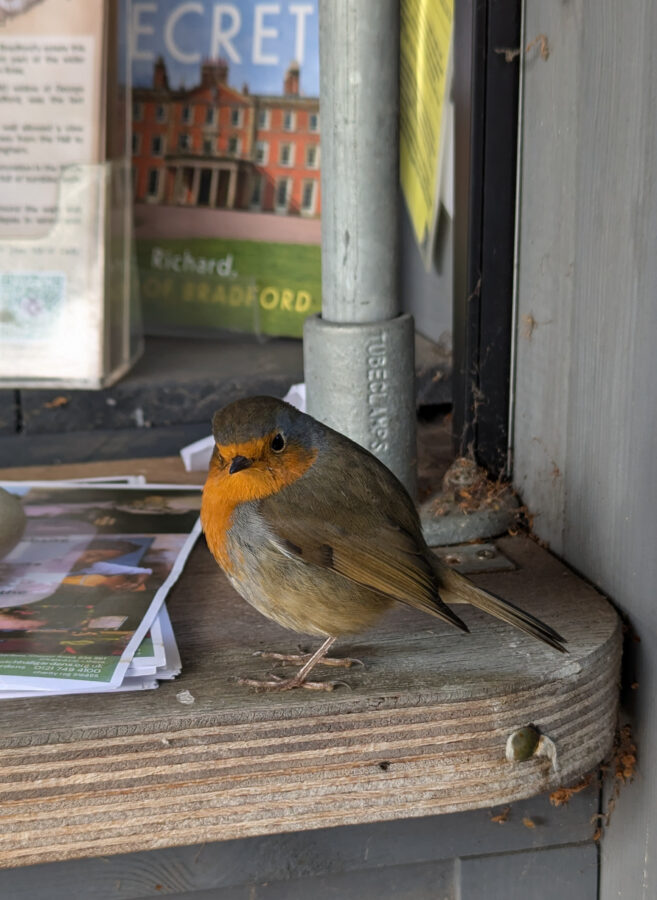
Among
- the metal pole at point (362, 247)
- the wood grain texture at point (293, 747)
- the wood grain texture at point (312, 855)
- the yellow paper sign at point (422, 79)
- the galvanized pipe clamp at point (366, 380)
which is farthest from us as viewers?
the yellow paper sign at point (422, 79)

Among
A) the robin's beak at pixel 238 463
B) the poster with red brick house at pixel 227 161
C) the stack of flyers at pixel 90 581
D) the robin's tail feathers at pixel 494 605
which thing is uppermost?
the poster with red brick house at pixel 227 161

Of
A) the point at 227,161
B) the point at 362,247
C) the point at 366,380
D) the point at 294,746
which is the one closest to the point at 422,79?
→ the point at 362,247

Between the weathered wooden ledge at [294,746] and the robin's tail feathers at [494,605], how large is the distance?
31mm

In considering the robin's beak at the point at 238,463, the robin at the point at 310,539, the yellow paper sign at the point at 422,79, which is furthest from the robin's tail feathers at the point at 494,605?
the yellow paper sign at the point at 422,79

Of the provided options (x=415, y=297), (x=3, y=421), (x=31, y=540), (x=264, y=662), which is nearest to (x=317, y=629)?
(x=264, y=662)

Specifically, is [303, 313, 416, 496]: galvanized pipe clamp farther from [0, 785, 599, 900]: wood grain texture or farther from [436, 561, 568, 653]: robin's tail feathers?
[0, 785, 599, 900]: wood grain texture

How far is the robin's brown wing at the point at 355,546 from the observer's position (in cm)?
122

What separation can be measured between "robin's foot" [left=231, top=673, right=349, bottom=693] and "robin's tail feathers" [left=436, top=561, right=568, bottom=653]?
188 mm

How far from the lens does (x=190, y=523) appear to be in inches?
68.3

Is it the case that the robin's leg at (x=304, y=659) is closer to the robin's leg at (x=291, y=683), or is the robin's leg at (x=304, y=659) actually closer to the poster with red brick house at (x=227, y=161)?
the robin's leg at (x=291, y=683)

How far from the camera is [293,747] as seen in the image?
3.71 ft

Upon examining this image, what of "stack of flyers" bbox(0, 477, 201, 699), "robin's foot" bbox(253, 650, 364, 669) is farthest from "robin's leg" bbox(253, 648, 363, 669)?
"stack of flyers" bbox(0, 477, 201, 699)

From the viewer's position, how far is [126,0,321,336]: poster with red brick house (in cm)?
234

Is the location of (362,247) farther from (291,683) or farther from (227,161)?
(227,161)
